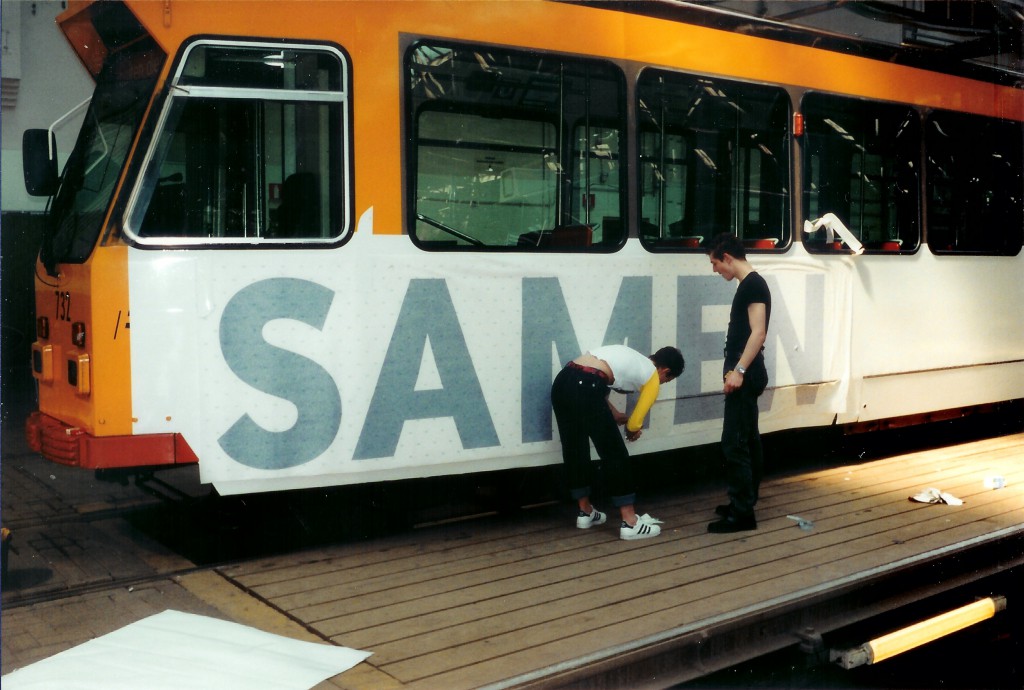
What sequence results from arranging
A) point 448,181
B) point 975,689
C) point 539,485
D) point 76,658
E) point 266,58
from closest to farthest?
point 76,658
point 975,689
point 266,58
point 448,181
point 539,485

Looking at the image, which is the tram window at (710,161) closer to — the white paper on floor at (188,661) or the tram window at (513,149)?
the tram window at (513,149)

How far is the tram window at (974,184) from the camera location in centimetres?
756

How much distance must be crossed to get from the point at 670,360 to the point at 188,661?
112 inches

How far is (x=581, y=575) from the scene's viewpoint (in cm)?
447

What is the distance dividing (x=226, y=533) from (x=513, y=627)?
220 cm

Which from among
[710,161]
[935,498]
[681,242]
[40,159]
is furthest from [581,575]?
[40,159]

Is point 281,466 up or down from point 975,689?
up

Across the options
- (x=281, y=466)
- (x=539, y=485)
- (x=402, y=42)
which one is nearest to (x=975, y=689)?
(x=539, y=485)

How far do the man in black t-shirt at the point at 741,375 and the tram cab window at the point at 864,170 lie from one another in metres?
1.61

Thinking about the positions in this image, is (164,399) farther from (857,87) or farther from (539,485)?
(857,87)

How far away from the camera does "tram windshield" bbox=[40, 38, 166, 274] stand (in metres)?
4.58

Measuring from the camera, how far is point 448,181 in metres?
5.03

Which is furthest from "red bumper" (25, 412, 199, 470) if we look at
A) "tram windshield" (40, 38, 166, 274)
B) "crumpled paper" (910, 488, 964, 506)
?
"crumpled paper" (910, 488, 964, 506)

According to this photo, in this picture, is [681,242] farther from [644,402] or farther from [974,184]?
[974,184]
